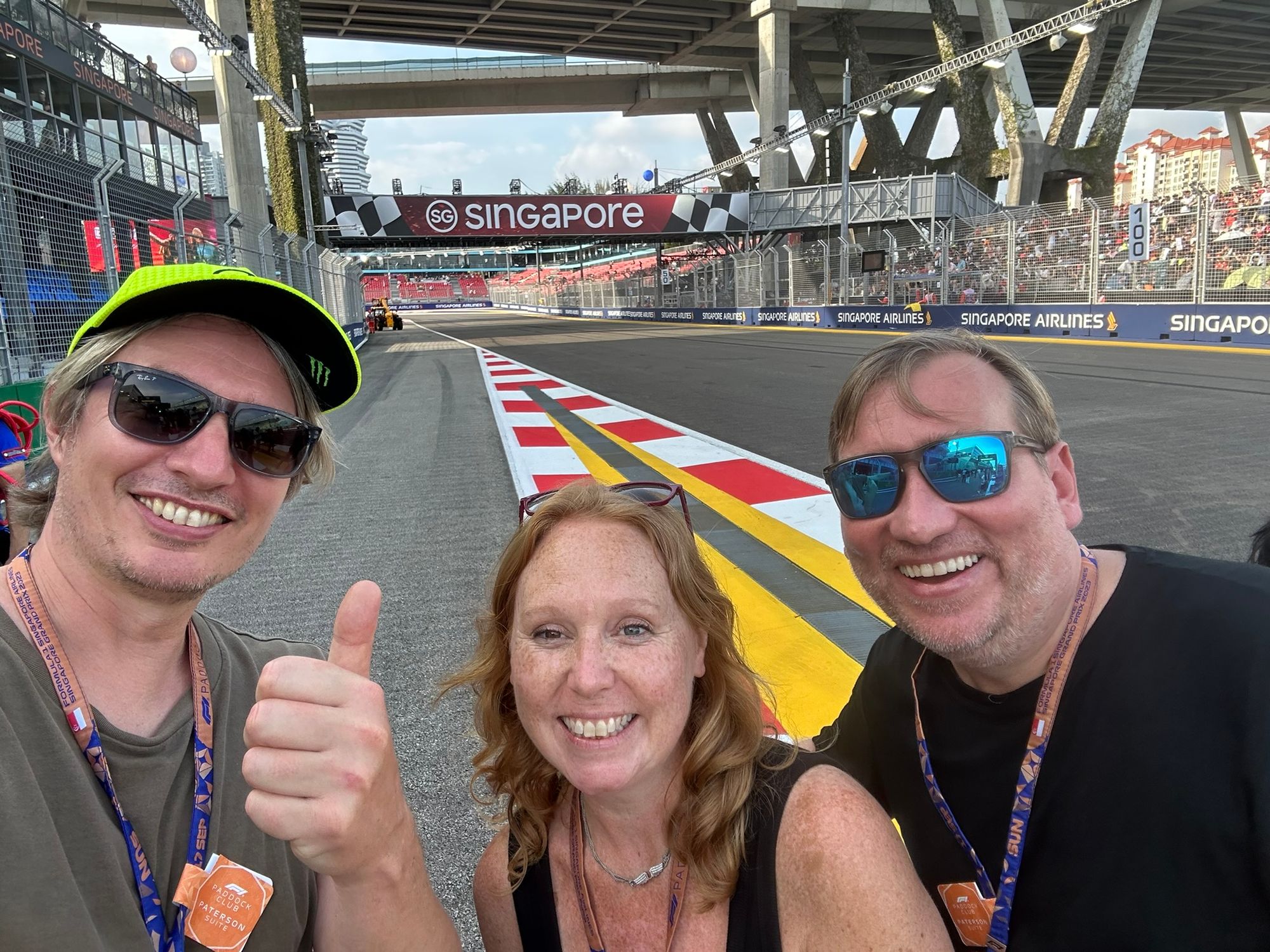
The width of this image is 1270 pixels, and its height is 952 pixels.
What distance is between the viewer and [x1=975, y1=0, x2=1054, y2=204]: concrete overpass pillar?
31.6m

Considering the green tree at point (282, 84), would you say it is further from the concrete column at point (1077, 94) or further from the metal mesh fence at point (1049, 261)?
the concrete column at point (1077, 94)

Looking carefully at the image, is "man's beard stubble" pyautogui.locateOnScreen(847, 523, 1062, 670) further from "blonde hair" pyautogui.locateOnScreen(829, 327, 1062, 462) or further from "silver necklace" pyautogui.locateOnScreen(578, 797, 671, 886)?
"silver necklace" pyautogui.locateOnScreen(578, 797, 671, 886)

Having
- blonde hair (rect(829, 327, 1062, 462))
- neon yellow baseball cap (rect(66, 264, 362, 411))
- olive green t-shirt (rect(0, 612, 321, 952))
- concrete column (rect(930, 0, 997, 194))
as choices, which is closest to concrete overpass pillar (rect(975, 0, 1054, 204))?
concrete column (rect(930, 0, 997, 194))

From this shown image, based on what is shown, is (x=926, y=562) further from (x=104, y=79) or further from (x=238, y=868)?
(x=104, y=79)

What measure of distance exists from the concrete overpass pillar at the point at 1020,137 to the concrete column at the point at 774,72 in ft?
30.1

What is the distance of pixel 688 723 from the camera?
1.68 metres

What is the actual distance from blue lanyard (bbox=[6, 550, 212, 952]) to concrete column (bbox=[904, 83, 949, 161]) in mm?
49738

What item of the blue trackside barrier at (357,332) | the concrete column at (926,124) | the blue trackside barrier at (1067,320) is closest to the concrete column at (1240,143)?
the concrete column at (926,124)

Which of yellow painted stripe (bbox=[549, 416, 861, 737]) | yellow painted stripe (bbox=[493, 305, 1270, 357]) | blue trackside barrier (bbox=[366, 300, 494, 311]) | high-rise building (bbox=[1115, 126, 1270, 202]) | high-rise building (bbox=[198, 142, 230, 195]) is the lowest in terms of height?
yellow painted stripe (bbox=[549, 416, 861, 737])

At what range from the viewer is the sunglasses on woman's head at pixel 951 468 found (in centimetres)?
167

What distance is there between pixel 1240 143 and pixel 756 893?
88141mm

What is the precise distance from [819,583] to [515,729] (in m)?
2.82

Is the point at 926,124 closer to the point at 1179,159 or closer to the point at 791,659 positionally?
the point at 791,659

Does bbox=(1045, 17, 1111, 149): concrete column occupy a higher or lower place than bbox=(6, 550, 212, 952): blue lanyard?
higher
